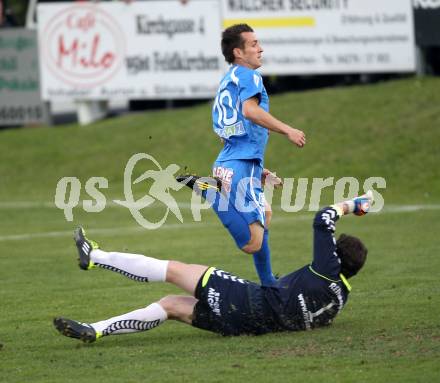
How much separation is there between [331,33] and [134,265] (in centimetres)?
1567

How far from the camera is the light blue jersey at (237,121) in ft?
31.2

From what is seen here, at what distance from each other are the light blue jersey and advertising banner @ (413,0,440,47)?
536 inches

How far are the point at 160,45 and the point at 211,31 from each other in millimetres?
1280

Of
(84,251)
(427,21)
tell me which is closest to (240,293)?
(84,251)

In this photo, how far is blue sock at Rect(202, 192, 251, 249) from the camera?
941 cm

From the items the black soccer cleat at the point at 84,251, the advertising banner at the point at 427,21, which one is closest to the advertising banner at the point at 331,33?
the advertising banner at the point at 427,21

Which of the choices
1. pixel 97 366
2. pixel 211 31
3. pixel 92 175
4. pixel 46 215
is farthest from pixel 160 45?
pixel 97 366

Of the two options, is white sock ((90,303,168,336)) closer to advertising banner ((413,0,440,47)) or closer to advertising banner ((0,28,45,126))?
advertising banner ((413,0,440,47))

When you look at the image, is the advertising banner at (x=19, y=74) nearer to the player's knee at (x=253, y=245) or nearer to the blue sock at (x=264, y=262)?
the blue sock at (x=264, y=262)

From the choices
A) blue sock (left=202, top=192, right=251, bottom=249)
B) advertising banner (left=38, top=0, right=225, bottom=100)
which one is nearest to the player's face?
blue sock (left=202, top=192, right=251, bottom=249)

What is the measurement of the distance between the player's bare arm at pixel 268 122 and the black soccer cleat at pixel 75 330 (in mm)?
2118

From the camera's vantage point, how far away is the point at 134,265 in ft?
28.0

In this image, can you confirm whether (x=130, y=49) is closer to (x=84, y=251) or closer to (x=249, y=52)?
(x=249, y=52)

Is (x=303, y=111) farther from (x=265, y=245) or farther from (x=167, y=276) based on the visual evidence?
(x=167, y=276)
